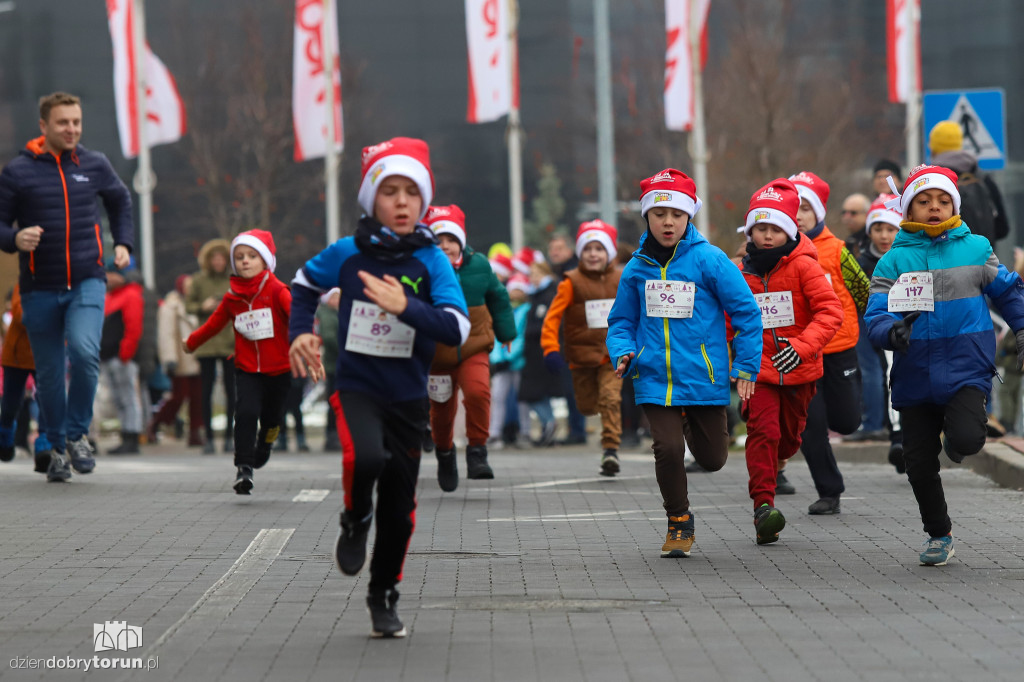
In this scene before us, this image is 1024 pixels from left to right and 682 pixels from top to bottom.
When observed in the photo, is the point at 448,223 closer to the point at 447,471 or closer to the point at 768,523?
the point at 447,471

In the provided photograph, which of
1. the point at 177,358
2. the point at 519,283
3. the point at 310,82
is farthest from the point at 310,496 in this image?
the point at 310,82

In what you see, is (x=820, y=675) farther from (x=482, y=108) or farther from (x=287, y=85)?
(x=287, y=85)

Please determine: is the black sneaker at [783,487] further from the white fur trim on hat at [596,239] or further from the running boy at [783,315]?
the white fur trim on hat at [596,239]

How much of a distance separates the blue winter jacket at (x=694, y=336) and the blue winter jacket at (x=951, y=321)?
669mm

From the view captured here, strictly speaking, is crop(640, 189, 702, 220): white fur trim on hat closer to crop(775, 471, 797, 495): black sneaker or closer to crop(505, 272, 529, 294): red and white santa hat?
crop(775, 471, 797, 495): black sneaker

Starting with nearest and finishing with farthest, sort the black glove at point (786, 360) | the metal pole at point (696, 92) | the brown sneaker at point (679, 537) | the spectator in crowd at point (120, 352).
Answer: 1. the brown sneaker at point (679, 537)
2. the black glove at point (786, 360)
3. the spectator in crowd at point (120, 352)
4. the metal pole at point (696, 92)

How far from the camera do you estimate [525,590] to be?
750 centimetres

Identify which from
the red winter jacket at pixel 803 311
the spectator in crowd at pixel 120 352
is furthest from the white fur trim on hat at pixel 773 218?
the spectator in crowd at pixel 120 352

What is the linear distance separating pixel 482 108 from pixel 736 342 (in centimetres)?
1990

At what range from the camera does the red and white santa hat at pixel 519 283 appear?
21.6 meters

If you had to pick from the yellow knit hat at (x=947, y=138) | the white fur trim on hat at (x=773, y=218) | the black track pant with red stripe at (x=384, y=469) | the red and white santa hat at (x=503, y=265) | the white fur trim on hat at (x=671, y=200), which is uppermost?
the yellow knit hat at (x=947, y=138)

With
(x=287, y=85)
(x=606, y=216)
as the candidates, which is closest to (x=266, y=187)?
(x=287, y=85)

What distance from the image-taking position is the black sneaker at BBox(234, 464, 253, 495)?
37.5 ft

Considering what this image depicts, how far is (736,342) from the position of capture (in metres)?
8.76
